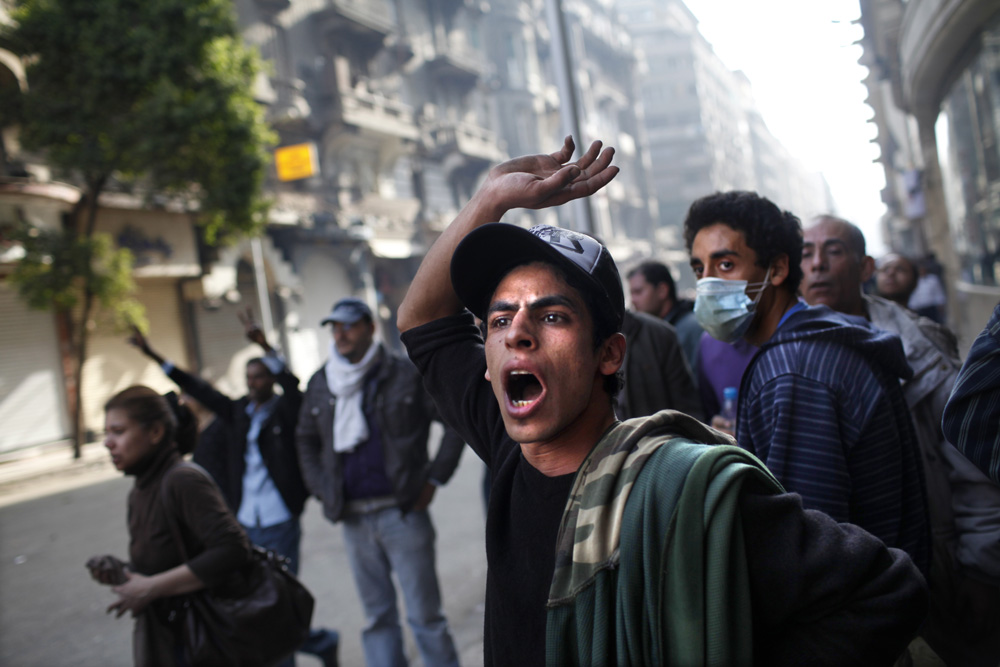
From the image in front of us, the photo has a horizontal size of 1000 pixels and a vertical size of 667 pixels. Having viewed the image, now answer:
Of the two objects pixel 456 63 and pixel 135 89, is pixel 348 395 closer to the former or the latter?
pixel 135 89

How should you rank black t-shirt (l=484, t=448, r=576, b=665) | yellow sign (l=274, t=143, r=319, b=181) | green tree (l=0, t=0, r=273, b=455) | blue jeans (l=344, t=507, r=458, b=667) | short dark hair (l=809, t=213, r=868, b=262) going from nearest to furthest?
black t-shirt (l=484, t=448, r=576, b=665) → short dark hair (l=809, t=213, r=868, b=262) → blue jeans (l=344, t=507, r=458, b=667) → green tree (l=0, t=0, r=273, b=455) → yellow sign (l=274, t=143, r=319, b=181)

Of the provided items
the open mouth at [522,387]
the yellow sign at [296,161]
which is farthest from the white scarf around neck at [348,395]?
the yellow sign at [296,161]

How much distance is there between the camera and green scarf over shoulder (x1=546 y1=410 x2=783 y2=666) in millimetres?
1138

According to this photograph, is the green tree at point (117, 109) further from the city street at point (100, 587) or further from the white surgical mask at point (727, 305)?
the white surgical mask at point (727, 305)

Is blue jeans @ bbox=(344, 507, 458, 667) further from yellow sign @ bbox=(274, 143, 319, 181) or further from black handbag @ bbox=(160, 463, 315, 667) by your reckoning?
yellow sign @ bbox=(274, 143, 319, 181)

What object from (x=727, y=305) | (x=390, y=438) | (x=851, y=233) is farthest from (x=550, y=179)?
(x=390, y=438)

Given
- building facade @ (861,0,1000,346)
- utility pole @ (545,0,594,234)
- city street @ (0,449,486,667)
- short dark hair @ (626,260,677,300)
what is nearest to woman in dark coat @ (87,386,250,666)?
city street @ (0,449,486,667)

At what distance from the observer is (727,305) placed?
2.37 m

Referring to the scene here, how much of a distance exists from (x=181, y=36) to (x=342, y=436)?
492 inches

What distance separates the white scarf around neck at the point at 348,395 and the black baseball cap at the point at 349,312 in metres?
0.16

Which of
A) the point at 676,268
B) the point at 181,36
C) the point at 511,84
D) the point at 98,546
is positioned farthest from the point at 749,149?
the point at 98,546

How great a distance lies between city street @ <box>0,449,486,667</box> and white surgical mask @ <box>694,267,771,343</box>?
8.70 feet

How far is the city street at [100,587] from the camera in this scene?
482 centimetres

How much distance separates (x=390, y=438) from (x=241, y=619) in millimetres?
1219
